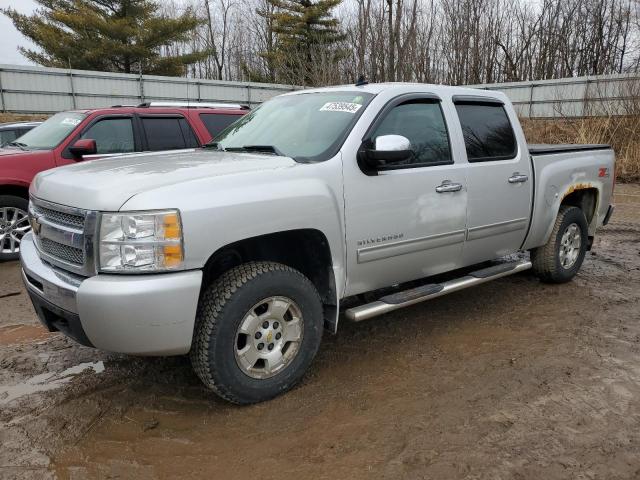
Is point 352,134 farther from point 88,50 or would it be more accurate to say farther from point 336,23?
point 336,23

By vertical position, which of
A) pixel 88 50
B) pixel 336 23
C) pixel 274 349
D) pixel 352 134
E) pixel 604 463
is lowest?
A: pixel 604 463

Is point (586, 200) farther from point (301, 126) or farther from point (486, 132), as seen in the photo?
point (301, 126)

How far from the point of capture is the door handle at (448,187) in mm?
3926

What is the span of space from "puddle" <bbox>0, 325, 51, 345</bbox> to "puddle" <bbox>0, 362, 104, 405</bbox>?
0.81 metres

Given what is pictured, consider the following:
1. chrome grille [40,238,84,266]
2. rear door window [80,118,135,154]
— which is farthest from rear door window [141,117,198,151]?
chrome grille [40,238,84,266]

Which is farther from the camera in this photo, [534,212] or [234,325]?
[534,212]

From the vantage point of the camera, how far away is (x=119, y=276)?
2.71m

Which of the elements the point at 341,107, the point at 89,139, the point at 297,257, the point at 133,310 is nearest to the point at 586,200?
the point at 341,107

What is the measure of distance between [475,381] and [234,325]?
167 centimetres

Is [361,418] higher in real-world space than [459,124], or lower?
lower

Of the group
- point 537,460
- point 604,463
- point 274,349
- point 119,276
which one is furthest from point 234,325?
point 604,463

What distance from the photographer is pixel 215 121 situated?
25.7 ft

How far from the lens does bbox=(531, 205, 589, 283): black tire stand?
17.4 ft

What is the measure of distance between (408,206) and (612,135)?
14.3 meters
